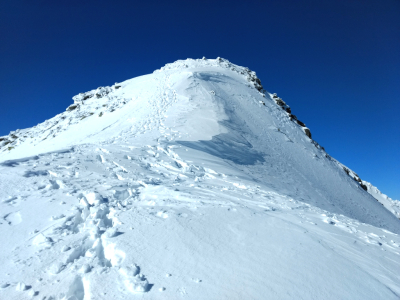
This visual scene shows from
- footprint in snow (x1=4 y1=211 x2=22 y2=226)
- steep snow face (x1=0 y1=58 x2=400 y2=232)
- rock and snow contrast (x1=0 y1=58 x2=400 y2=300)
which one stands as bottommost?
footprint in snow (x1=4 y1=211 x2=22 y2=226)

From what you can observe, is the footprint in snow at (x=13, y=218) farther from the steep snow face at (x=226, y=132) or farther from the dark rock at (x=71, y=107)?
the dark rock at (x=71, y=107)

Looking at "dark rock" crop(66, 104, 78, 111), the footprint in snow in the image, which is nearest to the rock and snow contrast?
the footprint in snow

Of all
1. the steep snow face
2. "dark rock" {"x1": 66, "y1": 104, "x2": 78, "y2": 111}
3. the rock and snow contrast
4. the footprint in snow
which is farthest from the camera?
"dark rock" {"x1": 66, "y1": 104, "x2": 78, "y2": 111}

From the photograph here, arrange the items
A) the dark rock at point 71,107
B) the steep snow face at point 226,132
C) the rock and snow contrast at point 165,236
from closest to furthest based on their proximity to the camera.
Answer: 1. the rock and snow contrast at point 165,236
2. the steep snow face at point 226,132
3. the dark rock at point 71,107

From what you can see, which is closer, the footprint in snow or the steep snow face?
the footprint in snow

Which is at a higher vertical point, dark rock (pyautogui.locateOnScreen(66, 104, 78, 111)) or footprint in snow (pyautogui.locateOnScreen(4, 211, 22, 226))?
dark rock (pyautogui.locateOnScreen(66, 104, 78, 111))

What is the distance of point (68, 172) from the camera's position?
245 inches

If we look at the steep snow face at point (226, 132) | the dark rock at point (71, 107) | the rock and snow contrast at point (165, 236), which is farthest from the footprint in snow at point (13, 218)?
the dark rock at point (71, 107)

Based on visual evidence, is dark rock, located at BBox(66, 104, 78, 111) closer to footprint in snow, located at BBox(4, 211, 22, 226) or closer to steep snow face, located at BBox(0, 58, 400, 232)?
steep snow face, located at BBox(0, 58, 400, 232)

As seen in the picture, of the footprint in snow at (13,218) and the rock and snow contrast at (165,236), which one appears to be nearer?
the rock and snow contrast at (165,236)

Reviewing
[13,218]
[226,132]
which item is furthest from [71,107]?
[13,218]

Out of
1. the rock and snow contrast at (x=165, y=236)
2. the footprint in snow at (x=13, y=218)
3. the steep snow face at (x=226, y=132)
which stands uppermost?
the steep snow face at (x=226, y=132)

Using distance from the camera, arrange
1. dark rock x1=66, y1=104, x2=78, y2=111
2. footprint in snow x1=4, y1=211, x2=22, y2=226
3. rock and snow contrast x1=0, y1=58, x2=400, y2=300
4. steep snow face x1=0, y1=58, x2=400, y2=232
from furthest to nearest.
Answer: dark rock x1=66, y1=104, x2=78, y2=111 < steep snow face x1=0, y1=58, x2=400, y2=232 < footprint in snow x1=4, y1=211, x2=22, y2=226 < rock and snow contrast x1=0, y1=58, x2=400, y2=300

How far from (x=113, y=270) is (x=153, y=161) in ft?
17.9
